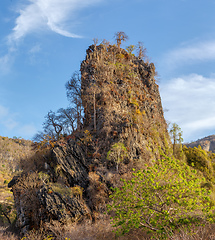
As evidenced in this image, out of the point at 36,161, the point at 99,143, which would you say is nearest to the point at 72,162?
the point at 99,143

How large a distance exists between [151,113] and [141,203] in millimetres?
28778

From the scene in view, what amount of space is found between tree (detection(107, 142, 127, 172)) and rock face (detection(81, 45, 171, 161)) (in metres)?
0.88

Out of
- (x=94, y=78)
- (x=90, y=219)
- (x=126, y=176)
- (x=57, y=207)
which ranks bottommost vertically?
(x=90, y=219)

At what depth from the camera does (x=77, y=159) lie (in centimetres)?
2881

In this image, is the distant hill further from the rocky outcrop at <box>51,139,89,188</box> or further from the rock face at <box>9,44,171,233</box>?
the rocky outcrop at <box>51,139,89,188</box>

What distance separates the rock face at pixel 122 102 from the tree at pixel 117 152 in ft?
2.90

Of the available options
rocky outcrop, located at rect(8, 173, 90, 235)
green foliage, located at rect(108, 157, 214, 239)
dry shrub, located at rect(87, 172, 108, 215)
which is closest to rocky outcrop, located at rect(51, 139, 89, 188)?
dry shrub, located at rect(87, 172, 108, 215)

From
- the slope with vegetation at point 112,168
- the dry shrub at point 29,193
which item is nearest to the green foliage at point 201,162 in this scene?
the slope with vegetation at point 112,168

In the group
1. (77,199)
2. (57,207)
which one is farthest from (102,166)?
(57,207)

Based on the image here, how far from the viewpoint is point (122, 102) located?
118 ft

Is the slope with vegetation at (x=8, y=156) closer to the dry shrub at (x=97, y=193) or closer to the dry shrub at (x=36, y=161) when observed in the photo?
the dry shrub at (x=36, y=161)

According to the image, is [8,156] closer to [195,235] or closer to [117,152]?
[117,152]

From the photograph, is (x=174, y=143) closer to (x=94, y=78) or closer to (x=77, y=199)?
A: (x=94, y=78)

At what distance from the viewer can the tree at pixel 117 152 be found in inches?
1133
